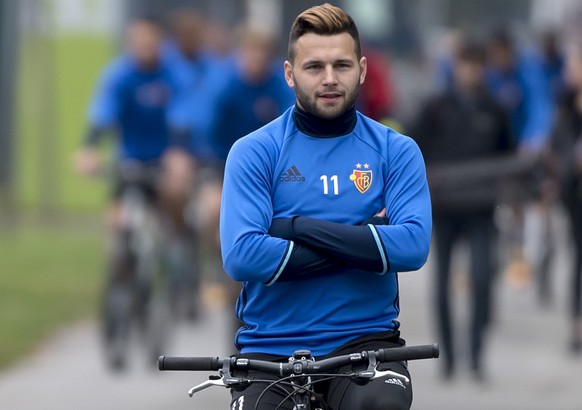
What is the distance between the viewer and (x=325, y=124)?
562cm

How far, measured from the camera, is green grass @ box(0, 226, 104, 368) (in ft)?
47.2

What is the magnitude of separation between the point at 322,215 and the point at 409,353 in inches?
27.5

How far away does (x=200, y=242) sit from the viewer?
16.3 metres

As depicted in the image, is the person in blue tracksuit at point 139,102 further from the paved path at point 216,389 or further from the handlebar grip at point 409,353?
the handlebar grip at point 409,353

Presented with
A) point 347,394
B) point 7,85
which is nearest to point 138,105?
point 347,394

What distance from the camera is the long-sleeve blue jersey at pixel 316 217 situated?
5.54 meters

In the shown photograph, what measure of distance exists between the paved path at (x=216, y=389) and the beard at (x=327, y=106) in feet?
18.2

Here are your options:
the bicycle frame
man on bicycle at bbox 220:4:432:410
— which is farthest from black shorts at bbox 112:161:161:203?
the bicycle frame

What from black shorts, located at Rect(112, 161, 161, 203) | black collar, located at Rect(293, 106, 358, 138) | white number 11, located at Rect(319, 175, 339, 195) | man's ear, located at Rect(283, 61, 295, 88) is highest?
black shorts, located at Rect(112, 161, 161, 203)

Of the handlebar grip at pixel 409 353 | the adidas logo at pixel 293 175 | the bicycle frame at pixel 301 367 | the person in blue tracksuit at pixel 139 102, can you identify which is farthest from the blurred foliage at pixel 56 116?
the handlebar grip at pixel 409 353

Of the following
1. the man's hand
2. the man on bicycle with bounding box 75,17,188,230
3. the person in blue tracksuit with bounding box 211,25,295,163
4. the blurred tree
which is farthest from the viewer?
the blurred tree

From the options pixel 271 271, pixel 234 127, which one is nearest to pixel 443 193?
pixel 234 127

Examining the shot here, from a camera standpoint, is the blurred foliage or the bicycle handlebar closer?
the bicycle handlebar

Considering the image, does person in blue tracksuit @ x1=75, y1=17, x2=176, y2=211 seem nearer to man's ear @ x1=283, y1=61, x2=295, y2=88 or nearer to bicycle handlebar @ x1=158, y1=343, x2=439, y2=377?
man's ear @ x1=283, y1=61, x2=295, y2=88
